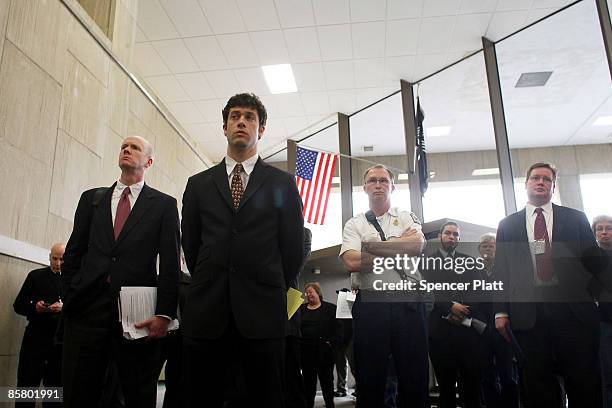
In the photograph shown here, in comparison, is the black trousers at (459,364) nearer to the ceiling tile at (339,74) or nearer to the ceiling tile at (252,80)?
the ceiling tile at (339,74)

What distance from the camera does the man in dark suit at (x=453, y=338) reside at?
3.35 metres

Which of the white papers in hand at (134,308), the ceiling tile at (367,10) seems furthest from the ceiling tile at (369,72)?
the white papers in hand at (134,308)

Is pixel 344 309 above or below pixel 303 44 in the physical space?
below

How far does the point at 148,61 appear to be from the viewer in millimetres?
6945

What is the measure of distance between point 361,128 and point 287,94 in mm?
1989

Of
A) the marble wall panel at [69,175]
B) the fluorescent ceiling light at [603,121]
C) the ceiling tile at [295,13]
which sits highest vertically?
the ceiling tile at [295,13]

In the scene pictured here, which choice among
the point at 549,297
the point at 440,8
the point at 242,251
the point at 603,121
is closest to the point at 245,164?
the point at 242,251

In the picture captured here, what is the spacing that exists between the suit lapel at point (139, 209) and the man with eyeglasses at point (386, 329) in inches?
40.6

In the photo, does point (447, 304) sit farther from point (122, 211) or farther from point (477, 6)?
point (477, 6)

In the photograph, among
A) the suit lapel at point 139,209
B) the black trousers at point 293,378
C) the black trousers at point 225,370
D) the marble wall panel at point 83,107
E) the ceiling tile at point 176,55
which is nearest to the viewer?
the black trousers at point 225,370

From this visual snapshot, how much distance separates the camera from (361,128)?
30.4 ft

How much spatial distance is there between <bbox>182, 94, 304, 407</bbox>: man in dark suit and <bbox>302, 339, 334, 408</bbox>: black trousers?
3.05 m

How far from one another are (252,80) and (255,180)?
610 cm

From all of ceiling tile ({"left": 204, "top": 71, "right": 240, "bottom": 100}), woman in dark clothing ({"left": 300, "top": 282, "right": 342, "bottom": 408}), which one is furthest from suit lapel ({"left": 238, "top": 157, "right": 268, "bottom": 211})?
ceiling tile ({"left": 204, "top": 71, "right": 240, "bottom": 100})
